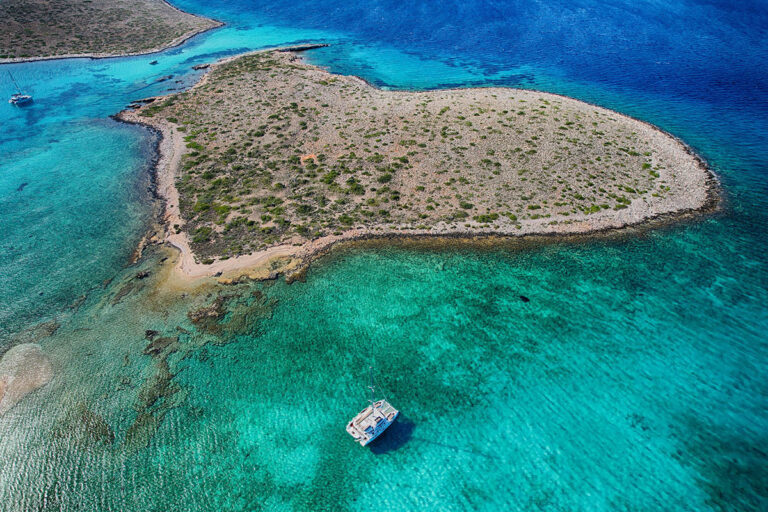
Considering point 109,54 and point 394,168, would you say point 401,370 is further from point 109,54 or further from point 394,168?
point 109,54

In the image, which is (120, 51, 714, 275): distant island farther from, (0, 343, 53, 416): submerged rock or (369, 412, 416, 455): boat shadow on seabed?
(369, 412, 416, 455): boat shadow on seabed

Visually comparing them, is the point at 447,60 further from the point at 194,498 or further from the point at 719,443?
the point at 194,498

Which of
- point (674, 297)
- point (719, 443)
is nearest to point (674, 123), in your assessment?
point (674, 297)

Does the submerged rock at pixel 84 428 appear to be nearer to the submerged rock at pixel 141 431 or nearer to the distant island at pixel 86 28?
the submerged rock at pixel 141 431

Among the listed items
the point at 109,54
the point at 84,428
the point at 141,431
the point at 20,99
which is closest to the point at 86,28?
the point at 109,54

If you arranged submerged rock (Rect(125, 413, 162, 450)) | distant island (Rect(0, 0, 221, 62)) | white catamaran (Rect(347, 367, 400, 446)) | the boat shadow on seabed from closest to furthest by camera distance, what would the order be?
1. white catamaran (Rect(347, 367, 400, 446))
2. the boat shadow on seabed
3. submerged rock (Rect(125, 413, 162, 450))
4. distant island (Rect(0, 0, 221, 62))

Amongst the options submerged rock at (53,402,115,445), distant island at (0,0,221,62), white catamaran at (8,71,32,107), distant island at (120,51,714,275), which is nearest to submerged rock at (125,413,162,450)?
submerged rock at (53,402,115,445)

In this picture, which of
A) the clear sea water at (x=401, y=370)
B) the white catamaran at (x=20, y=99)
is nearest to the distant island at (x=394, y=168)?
the clear sea water at (x=401, y=370)
